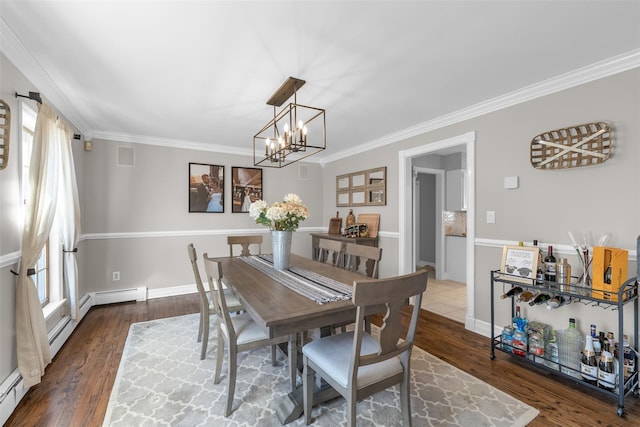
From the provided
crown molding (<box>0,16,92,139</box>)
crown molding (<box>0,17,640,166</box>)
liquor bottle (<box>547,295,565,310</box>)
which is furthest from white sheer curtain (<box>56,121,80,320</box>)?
liquor bottle (<box>547,295,565,310</box>)

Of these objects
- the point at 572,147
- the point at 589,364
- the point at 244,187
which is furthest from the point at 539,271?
the point at 244,187

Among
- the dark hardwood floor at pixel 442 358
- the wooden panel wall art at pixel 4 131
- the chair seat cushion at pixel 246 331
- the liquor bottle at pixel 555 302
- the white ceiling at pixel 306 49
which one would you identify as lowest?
the dark hardwood floor at pixel 442 358

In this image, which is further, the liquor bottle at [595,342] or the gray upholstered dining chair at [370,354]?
the liquor bottle at [595,342]

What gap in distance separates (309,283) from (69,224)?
2616 mm

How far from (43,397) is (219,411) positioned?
126cm

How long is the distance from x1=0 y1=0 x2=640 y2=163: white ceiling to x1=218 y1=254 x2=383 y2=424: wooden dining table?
1607 millimetres

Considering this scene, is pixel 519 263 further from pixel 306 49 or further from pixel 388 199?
pixel 306 49

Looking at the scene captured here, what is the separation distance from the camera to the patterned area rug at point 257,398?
1.72m

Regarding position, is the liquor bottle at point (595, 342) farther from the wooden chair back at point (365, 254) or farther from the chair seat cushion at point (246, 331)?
the chair seat cushion at point (246, 331)

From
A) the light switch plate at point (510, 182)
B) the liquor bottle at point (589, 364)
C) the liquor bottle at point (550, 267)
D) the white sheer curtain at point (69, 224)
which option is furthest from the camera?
the white sheer curtain at point (69, 224)

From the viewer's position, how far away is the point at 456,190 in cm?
514

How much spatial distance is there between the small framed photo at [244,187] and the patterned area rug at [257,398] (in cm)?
262

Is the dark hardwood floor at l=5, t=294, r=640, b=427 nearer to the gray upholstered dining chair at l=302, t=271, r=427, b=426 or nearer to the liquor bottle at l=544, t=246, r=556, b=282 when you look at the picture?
the liquor bottle at l=544, t=246, r=556, b=282

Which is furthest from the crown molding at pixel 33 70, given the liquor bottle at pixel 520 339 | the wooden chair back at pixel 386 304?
the liquor bottle at pixel 520 339
